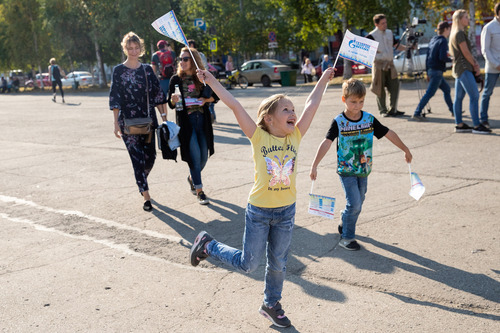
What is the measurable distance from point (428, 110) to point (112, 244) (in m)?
9.05

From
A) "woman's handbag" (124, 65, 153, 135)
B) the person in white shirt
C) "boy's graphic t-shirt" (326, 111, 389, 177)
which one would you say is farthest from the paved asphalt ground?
the person in white shirt

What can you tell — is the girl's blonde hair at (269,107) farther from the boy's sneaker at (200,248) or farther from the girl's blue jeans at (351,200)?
the girl's blue jeans at (351,200)

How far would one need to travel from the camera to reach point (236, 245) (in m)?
5.35

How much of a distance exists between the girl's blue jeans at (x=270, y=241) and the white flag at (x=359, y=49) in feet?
4.94

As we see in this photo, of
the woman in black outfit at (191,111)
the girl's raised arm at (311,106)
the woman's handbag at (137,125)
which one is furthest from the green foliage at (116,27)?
the girl's raised arm at (311,106)

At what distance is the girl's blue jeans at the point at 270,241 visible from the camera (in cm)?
367

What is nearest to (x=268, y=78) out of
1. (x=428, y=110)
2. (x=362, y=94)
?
(x=428, y=110)

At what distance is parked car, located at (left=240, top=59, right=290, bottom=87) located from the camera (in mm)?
31562

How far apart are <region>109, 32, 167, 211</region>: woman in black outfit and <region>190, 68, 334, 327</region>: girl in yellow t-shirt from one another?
9.41ft

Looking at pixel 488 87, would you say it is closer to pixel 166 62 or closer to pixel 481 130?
pixel 481 130

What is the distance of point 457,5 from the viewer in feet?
90.6

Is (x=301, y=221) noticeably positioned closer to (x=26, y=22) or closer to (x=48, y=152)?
(x=48, y=152)

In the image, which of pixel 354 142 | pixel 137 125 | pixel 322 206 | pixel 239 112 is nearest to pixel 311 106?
pixel 239 112

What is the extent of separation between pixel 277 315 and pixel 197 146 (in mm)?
3497
